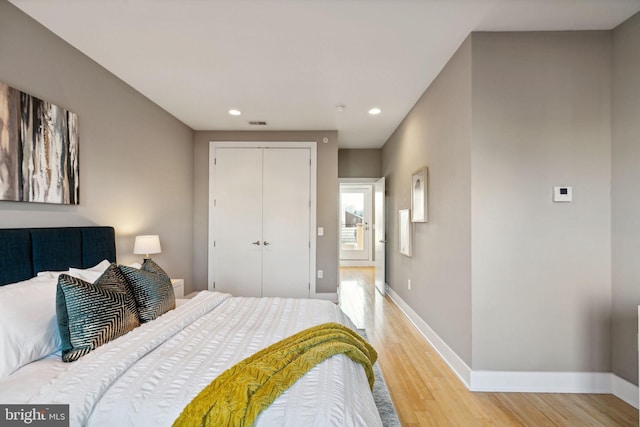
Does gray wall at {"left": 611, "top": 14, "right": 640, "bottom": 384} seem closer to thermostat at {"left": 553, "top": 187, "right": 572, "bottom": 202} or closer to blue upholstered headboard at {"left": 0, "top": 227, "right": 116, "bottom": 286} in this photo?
thermostat at {"left": 553, "top": 187, "right": 572, "bottom": 202}

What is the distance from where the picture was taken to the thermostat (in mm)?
2160

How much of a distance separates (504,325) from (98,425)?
243 centimetres

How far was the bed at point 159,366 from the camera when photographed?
3.48ft

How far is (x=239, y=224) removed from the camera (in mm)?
4484

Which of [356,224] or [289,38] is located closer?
[289,38]

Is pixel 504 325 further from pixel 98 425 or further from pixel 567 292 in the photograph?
pixel 98 425


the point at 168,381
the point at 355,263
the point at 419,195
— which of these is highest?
the point at 419,195

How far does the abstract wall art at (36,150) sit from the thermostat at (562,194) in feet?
12.0

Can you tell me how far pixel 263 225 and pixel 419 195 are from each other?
2.31m

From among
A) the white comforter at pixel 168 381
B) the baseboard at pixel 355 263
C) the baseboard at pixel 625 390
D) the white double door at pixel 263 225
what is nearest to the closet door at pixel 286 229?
the white double door at pixel 263 225

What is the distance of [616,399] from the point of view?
2.08 m

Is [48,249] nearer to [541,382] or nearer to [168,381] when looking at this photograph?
[168,381]

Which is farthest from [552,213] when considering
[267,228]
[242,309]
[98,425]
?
[267,228]

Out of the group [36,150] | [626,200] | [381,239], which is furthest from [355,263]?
[36,150]
